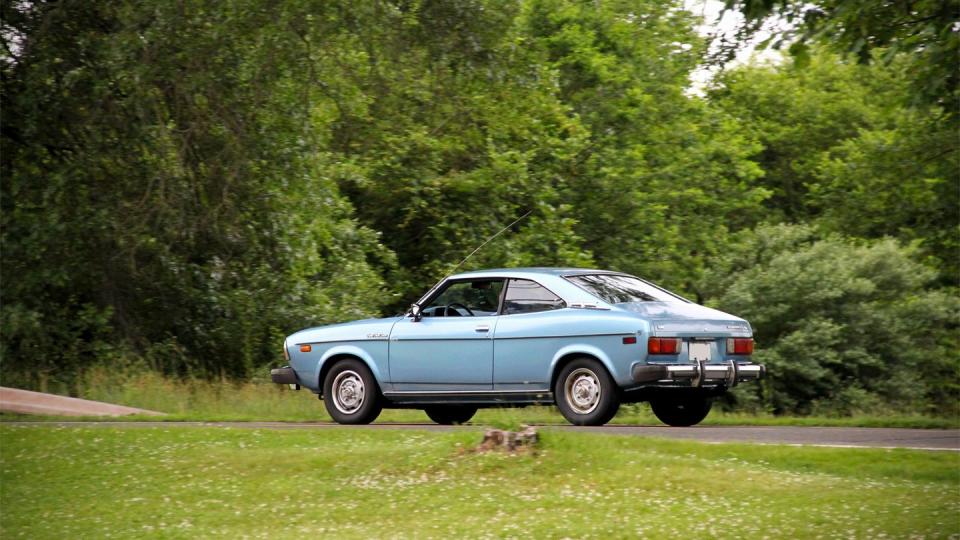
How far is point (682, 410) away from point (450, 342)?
8.88 ft

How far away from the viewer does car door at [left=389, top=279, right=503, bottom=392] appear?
13.5m

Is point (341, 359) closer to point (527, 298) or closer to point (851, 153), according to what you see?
point (527, 298)

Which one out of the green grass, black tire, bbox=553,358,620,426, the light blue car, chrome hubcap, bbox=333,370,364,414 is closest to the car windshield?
the light blue car

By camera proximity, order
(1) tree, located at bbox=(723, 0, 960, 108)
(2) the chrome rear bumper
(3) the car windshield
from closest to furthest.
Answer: (1) tree, located at bbox=(723, 0, 960, 108) < (3) the car windshield < (2) the chrome rear bumper

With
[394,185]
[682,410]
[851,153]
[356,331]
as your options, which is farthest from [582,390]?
[851,153]

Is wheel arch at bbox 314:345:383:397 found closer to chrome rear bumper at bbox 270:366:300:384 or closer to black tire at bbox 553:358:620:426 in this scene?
→ chrome rear bumper at bbox 270:366:300:384

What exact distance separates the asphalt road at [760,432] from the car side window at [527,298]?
1.20 metres

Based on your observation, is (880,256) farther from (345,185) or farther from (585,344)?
(585,344)

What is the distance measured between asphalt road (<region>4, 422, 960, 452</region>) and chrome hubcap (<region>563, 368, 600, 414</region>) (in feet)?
0.71

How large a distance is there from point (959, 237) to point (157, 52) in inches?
642

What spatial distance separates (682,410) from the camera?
14.5 meters

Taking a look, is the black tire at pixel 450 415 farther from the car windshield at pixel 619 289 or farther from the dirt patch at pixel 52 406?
the dirt patch at pixel 52 406

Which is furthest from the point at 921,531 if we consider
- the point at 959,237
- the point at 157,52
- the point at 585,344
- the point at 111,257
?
the point at 959,237

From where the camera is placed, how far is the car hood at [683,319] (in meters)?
12.6
